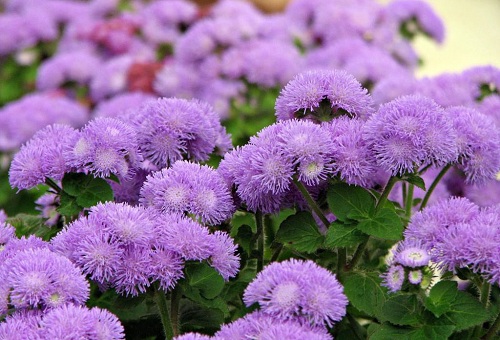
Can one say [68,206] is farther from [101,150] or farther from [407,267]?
[407,267]

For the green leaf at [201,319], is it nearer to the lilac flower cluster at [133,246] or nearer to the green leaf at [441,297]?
the lilac flower cluster at [133,246]

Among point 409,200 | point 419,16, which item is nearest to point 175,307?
point 409,200

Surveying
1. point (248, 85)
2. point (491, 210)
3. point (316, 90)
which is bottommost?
point (248, 85)

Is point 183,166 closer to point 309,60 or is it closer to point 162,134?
point 162,134

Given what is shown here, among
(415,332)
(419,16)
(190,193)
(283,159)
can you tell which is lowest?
(419,16)

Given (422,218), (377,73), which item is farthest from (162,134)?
(377,73)

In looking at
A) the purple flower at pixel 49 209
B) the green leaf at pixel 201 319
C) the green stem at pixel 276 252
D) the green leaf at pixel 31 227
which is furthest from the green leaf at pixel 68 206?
the green stem at pixel 276 252
